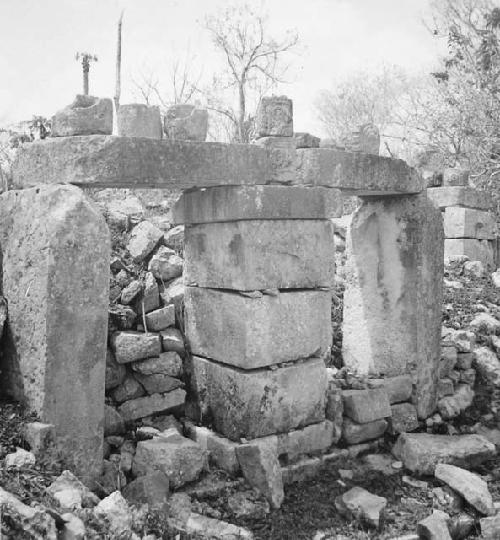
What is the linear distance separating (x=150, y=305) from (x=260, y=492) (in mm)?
1706

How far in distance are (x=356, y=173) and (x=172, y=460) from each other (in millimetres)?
2669

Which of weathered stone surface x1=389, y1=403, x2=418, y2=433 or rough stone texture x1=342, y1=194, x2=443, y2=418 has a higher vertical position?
rough stone texture x1=342, y1=194, x2=443, y2=418

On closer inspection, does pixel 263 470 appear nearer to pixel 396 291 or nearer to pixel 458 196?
pixel 396 291

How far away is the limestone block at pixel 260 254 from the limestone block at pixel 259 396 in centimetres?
65

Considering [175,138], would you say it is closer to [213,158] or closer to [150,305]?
[213,158]

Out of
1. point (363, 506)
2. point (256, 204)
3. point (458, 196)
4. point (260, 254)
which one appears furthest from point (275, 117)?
point (458, 196)

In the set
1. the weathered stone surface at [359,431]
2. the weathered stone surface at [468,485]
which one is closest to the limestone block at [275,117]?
the weathered stone surface at [359,431]

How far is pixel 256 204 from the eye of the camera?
4496 mm

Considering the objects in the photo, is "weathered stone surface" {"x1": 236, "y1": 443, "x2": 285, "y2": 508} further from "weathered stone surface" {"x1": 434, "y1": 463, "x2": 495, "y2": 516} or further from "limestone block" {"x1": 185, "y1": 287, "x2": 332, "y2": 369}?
"weathered stone surface" {"x1": 434, "y1": 463, "x2": 495, "y2": 516}

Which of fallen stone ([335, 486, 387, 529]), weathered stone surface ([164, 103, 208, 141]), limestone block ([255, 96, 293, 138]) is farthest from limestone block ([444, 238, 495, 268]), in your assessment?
weathered stone surface ([164, 103, 208, 141])

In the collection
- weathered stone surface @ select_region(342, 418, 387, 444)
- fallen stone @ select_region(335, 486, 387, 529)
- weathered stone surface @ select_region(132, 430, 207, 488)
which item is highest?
weathered stone surface @ select_region(132, 430, 207, 488)

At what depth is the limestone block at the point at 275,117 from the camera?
4.70m

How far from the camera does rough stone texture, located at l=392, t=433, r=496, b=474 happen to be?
4.97 meters

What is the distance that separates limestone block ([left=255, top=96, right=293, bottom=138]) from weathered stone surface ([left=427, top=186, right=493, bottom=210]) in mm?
5756
